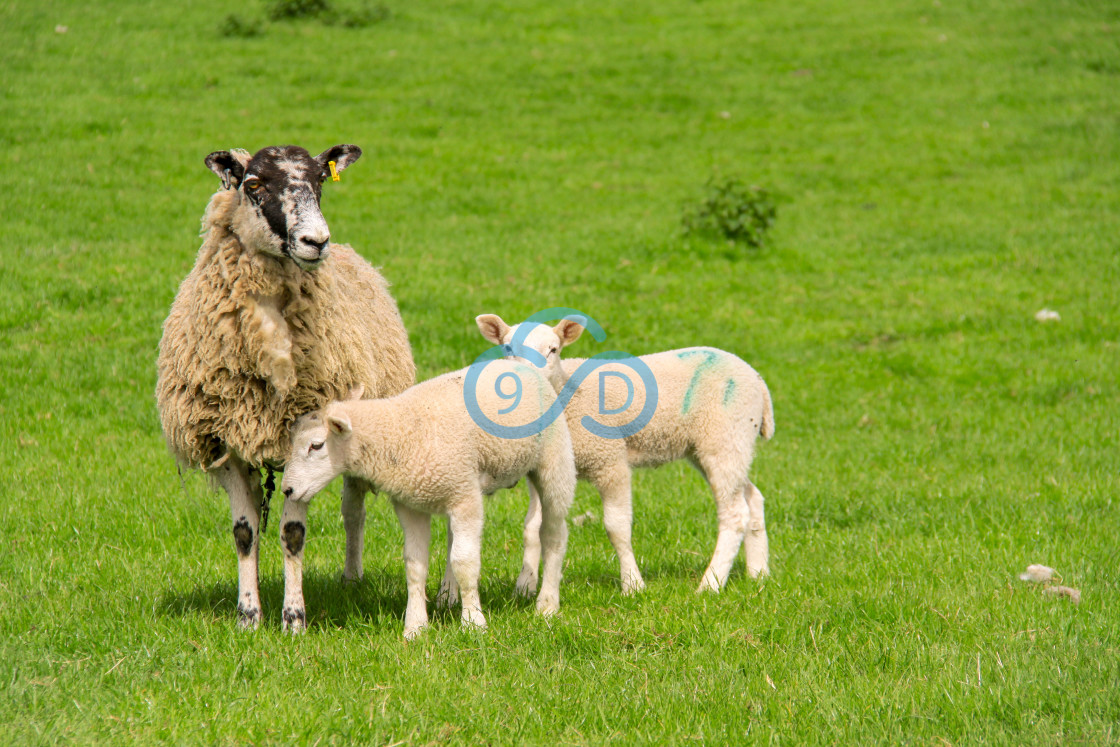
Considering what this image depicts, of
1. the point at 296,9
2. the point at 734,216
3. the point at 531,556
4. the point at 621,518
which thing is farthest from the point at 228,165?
the point at 296,9

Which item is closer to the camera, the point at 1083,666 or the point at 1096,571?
the point at 1083,666

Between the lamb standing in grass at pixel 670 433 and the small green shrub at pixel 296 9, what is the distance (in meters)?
19.3

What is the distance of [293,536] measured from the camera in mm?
5008

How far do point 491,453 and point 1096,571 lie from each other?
3.52 m

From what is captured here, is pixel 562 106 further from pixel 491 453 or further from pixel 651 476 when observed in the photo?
pixel 491 453

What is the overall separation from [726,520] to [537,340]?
5.02ft

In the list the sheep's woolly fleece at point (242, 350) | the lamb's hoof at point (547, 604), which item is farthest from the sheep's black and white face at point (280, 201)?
the lamb's hoof at point (547, 604)

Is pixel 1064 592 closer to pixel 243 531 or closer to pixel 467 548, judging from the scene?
pixel 467 548

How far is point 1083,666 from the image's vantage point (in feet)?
14.1

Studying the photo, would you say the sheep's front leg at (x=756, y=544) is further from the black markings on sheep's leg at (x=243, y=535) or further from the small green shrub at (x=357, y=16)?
the small green shrub at (x=357, y=16)

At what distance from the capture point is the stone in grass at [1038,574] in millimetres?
5652

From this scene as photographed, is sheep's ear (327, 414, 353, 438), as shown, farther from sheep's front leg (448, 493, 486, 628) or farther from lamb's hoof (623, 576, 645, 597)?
lamb's hoof (623, 576, 645, 597)

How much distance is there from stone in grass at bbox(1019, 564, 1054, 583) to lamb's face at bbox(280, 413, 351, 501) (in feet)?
12.4

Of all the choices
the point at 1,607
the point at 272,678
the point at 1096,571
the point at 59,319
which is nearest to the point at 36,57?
the point at 59,319
